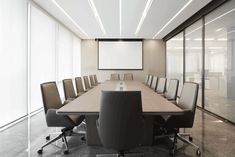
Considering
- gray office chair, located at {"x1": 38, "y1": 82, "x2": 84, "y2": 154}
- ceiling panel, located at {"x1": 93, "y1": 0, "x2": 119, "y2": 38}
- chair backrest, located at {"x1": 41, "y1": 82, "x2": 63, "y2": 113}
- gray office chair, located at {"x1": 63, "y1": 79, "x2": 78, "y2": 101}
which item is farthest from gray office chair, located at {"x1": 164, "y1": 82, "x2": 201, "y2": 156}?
ceiling panel, located at {"x1": 93, "y1": 0, "x2": 119, "y2": 38}

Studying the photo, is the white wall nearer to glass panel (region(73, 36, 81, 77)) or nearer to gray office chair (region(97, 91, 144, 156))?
glass panel (region(73, 36, 81, 77))

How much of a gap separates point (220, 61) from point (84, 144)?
3679 millimetres

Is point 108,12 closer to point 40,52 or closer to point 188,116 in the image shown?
point 40,52

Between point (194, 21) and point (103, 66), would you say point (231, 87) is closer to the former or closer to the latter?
point (194, 21)

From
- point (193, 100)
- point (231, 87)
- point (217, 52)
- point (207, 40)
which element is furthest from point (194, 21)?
point (193, 100)

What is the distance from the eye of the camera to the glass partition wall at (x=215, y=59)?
4.32 m

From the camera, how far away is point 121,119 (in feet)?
6.19

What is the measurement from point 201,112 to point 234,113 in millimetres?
1412

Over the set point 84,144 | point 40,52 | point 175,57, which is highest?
point 175,57

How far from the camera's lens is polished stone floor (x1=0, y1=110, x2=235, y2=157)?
277cm

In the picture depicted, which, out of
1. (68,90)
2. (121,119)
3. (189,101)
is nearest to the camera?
(121,119)

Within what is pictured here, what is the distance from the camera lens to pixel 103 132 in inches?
77.1

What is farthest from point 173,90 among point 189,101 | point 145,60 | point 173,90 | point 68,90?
point 145,60

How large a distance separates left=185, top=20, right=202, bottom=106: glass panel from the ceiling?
48 centimetres
